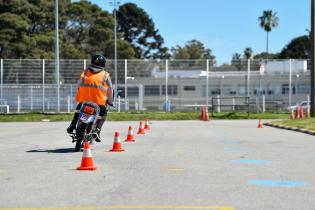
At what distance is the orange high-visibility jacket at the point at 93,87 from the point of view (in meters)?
12.9

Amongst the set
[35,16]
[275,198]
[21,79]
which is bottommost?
[275,198]

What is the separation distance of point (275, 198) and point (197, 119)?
26646 millimetres

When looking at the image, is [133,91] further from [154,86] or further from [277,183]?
[277,183]

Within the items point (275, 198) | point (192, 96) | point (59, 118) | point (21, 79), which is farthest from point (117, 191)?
point (192, 96)

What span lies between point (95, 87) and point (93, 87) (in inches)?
1.6

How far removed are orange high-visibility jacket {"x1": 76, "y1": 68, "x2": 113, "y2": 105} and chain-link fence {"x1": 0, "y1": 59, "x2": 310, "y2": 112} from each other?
2522cm

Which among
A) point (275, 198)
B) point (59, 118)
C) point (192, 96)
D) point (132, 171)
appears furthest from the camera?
point (192, 96)

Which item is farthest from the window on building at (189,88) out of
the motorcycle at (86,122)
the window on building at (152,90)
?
the motorcycle at (86,122)

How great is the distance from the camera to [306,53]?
121188 mm

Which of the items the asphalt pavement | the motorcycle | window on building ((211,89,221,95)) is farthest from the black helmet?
window on building ((211,89,221,95))

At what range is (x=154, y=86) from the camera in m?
43.3

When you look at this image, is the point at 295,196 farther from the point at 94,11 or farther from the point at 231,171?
the point at 94,11

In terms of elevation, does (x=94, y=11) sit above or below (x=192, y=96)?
above

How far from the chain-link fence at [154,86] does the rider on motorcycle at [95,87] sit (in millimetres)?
25123
